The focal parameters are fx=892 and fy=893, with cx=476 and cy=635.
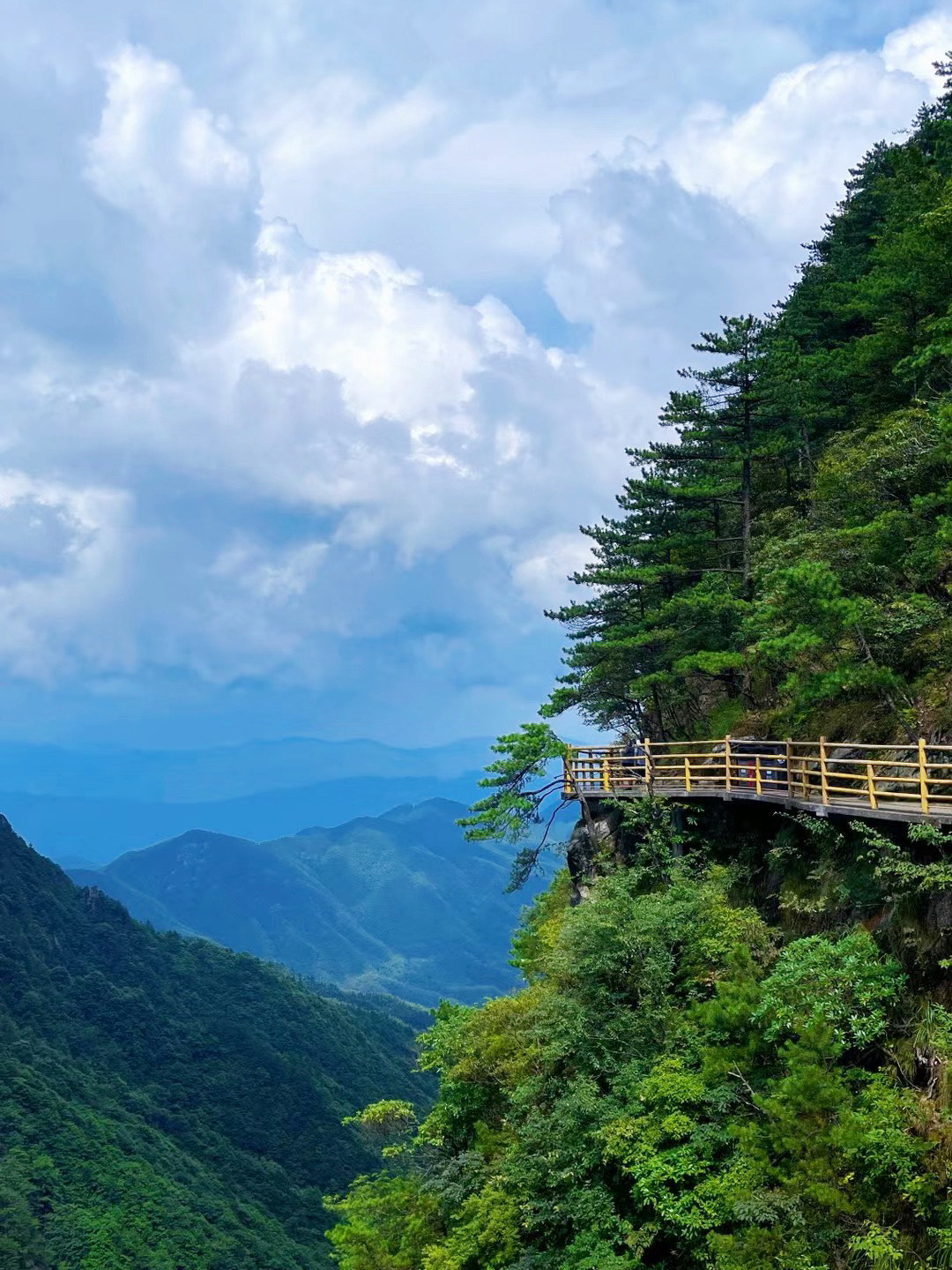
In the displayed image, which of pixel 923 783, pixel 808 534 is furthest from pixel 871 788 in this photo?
pixel 808 534

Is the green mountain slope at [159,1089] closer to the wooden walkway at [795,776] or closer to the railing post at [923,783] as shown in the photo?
the wooden walkway at [795,776]

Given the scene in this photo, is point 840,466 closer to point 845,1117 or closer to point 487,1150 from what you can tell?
point 845,1117

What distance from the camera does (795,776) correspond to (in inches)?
783

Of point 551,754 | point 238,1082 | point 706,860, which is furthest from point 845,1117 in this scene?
point 238,1082

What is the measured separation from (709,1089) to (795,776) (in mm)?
8090

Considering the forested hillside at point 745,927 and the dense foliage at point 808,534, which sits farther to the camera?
the dense foliage at point 808,534

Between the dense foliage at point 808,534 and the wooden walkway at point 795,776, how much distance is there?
3.47ft

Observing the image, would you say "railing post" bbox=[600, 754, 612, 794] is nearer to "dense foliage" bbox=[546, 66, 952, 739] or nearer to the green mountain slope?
"dense foliage" bbox=[546, 66, 952, 739]

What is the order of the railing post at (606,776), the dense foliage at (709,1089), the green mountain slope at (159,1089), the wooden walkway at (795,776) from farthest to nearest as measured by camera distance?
the green mountain slope at (159,1089), the railing post at (606,776), the wooden walkway at (795,776), the dense foliage at (709,1089)

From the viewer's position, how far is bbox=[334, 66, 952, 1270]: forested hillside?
37.7ft

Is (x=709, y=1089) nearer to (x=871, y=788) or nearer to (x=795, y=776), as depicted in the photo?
(x=871, y=788)

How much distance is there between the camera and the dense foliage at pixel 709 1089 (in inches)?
428

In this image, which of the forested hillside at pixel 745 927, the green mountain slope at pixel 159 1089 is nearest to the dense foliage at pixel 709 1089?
the forested hillside at pixel 745 927

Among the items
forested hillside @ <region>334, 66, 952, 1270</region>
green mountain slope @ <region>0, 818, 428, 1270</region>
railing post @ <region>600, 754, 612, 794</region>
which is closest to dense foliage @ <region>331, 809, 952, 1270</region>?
forested hillside @ <region>334, 66, 952, 1270</region>
